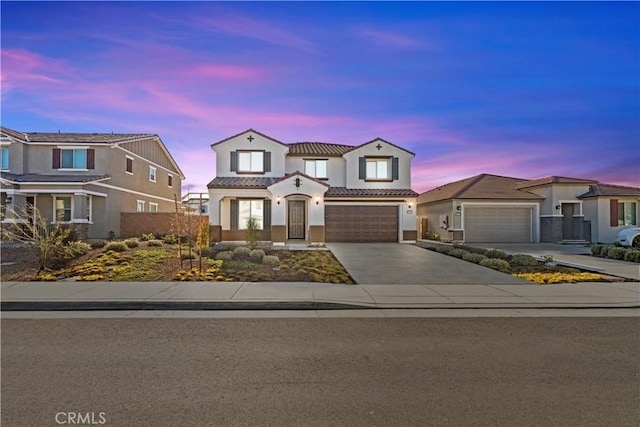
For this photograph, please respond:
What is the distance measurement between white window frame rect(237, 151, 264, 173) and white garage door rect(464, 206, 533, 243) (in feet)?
47.3

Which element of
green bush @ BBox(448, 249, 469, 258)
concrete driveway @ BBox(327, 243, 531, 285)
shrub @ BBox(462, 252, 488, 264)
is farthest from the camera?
green bush @ BBox(448, 249, 469, 258)

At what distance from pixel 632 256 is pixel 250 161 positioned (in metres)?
20.3

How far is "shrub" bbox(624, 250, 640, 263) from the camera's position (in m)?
14.7

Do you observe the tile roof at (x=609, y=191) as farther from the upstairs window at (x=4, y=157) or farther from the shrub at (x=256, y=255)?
the upstairs window at (x=4, y=157)

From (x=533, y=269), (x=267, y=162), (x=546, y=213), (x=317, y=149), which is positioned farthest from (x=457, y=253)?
(x=546, y=213)

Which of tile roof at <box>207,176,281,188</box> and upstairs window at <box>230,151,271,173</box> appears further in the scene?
upstairs window at <box>230,151,271,173</box>

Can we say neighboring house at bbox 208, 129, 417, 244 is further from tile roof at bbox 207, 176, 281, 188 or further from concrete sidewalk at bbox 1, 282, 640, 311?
concrete sidewalk at bbox 1, 282, 640, 311

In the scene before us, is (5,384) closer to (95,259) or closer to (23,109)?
(95,259)

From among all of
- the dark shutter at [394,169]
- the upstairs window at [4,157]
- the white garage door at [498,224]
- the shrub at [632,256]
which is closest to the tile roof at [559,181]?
the white garage door at [498,224]

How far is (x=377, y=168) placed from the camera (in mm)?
23516

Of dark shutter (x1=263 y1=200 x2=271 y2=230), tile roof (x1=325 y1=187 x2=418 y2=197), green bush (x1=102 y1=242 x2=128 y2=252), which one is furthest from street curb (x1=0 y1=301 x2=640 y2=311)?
tile roof (x1=325 y1=187 x2=418 y2=197)

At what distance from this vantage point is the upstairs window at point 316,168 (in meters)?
23.5

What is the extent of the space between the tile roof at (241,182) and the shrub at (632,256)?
17.7 m

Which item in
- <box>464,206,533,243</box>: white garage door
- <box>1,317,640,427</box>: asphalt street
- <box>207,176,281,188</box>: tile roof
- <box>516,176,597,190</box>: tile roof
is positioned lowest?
<box>1,317,640,427</box>: asphalt street
